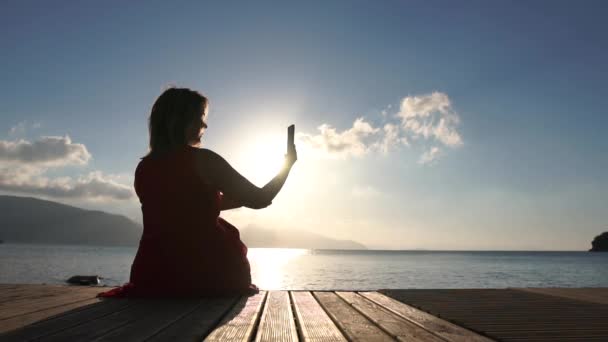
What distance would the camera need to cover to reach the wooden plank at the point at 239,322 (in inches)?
106

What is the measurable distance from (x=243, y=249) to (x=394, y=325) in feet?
6.82

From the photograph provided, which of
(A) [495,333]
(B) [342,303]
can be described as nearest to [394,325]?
(A) [495,333]

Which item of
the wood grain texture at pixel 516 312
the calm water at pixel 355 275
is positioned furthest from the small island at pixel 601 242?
the wood grain texture at pixel 516 312

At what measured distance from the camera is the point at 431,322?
3547mm

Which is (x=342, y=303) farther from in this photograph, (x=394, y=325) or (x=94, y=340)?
(x=94, y=340)

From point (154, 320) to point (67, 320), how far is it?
687 millimetres

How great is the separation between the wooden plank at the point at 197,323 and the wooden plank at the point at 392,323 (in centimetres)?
127

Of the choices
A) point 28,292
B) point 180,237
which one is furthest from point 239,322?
point 28,292

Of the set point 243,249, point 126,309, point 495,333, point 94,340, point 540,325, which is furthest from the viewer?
point 243,249

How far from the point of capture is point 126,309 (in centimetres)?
379

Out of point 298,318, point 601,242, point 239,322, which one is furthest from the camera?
point 601,242

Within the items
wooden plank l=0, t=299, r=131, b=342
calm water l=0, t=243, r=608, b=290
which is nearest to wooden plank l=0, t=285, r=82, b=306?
wooden plank l=0, t=299, r=131, b=342

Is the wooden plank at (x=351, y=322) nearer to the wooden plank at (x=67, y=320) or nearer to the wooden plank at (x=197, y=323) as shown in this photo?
the wooden plank at (x=197, y=323)

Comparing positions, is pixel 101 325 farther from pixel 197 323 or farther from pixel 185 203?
pixel 185 203
